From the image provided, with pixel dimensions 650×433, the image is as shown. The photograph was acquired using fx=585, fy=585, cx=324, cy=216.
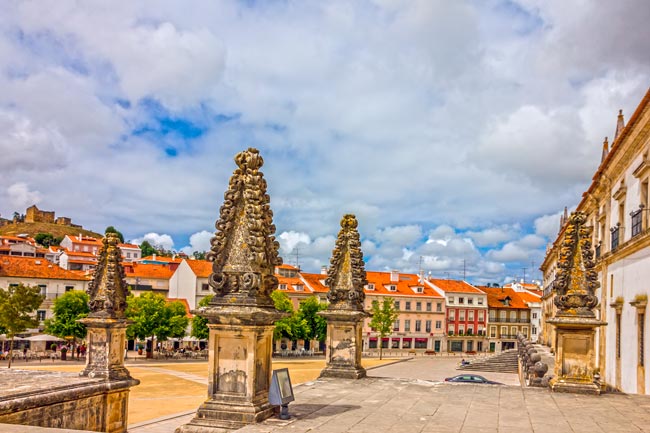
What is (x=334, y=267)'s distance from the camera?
13188 millimetres

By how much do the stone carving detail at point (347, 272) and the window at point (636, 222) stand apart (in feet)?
35.4

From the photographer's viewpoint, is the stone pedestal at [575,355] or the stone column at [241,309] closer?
the stone column at [241,309]

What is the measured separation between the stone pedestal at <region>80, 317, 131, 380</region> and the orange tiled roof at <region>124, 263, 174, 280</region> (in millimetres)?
57246

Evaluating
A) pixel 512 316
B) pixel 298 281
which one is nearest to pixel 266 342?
pixel 298 281

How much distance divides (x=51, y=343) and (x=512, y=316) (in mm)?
62668

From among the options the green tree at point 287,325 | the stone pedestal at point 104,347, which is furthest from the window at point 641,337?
the green tree at point 287,325

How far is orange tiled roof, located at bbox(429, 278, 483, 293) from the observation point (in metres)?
83.5

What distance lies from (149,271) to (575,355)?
220ft

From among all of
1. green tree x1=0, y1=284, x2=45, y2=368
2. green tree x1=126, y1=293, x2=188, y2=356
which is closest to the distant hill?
green tree x1=126, y1=293, x2=188, y2=356

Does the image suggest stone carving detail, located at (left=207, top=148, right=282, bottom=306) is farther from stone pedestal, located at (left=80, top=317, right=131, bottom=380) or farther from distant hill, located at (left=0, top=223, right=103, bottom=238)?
distant hill, located at (left=0, top=223, right=103, bottom=238)

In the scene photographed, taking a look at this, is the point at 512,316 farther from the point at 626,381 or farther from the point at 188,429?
the point at 188,429

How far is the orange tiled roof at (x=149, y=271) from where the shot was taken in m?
70.7

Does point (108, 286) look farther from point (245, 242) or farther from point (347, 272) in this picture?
point (245, 242)

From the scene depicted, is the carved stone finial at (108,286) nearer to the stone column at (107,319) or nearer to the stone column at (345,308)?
the stone column at (107,319)
